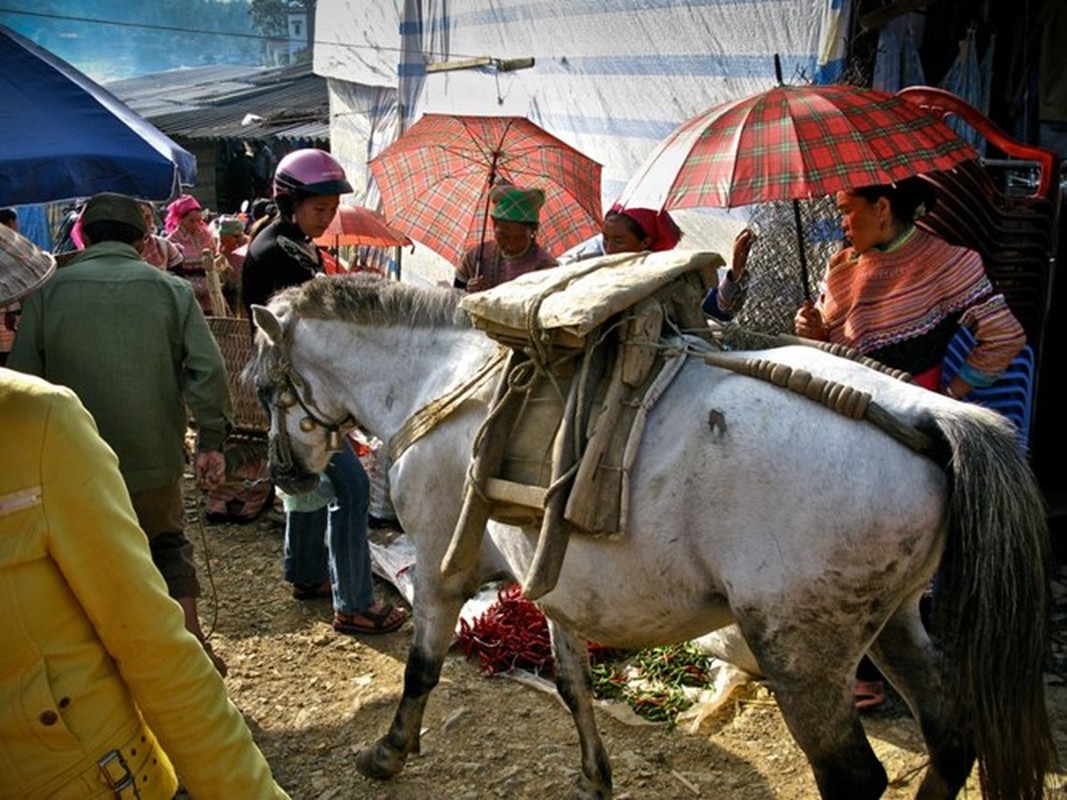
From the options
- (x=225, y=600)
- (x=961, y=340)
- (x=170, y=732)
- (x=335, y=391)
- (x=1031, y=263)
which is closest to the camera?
(x=170, y=732)

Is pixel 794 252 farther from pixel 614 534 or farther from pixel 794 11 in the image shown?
pixel 614 534

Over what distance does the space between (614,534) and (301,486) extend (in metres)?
1.69

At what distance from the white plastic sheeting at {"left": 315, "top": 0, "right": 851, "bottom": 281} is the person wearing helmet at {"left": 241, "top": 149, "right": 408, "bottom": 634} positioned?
250 cm

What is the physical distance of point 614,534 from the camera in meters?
2.68

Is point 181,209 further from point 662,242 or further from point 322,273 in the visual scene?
point 662,242

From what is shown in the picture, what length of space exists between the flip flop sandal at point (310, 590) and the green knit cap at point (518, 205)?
216 cm

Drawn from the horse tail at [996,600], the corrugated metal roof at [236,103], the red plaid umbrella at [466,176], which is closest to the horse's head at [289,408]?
the red plaid umbrella at [466,176]

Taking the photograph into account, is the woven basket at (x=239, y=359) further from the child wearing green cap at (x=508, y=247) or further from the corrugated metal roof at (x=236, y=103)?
the corrugated metal roof at (x=236, y=103)

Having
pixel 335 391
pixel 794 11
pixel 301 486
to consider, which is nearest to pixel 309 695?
pixel 301 486

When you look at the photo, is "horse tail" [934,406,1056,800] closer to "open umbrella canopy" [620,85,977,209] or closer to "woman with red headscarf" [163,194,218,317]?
"open umbrella canopy" [620,85,977,209]

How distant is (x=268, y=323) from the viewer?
370 cm

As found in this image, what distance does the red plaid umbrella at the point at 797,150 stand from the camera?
313 cm

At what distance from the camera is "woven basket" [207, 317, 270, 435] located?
599 centimetres

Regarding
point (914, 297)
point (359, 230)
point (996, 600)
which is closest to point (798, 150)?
point (914, 297)
